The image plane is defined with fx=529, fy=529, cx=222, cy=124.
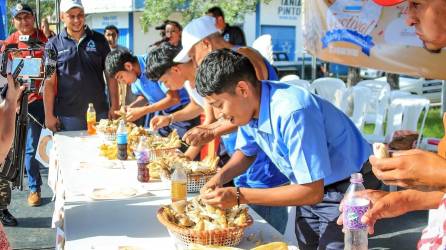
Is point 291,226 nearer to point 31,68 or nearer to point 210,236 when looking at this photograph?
point 210,236

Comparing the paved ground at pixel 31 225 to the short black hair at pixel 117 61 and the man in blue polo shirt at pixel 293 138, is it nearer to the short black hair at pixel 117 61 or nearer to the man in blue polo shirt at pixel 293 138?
the short black hair at pixel 117 61

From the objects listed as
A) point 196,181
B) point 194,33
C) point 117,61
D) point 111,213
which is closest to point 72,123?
point 117,61

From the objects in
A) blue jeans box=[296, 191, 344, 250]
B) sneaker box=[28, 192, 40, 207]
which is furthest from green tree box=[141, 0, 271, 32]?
blue jeans box=[296, 191, 344, 250]

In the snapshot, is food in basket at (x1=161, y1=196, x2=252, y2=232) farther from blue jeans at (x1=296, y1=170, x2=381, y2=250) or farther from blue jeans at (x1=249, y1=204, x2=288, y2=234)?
blue jeans at (x1=249, y1=204, x2=288, y2=234)

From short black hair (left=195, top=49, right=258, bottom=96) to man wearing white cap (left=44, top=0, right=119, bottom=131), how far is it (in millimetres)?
2995

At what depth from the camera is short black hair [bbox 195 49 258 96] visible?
1999 millimetres

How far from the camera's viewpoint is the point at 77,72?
16.3ft

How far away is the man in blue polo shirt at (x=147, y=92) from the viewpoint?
4.23 metres

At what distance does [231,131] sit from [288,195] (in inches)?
44.9

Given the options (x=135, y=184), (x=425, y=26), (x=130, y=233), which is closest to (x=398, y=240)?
(x=135, y=184)

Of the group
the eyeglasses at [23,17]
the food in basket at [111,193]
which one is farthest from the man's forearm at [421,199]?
the eyeglasses at [23,17]

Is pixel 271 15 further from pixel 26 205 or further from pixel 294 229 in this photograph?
pixel 294 229

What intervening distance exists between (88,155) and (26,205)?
174 cm

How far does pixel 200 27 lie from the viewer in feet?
10.5
